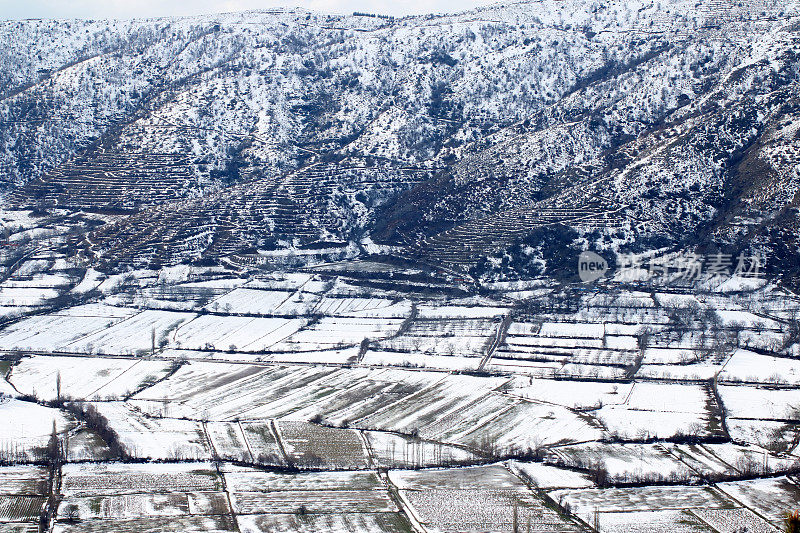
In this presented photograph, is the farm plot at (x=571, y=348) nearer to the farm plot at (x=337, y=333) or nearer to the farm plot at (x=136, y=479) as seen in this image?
the farm plot at (x=337, y=333)

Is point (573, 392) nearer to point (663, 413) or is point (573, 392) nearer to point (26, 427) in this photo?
point (663, 413)

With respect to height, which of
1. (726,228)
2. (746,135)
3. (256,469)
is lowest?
(256,469)

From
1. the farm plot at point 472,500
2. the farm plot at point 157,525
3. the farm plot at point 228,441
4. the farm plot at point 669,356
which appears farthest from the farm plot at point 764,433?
the farm plot at point 157,525

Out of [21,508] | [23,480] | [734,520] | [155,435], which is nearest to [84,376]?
[155,435]

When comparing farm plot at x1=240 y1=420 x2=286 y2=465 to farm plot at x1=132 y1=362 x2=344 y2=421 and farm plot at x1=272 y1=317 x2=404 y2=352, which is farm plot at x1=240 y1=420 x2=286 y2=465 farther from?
farm plot at x1=272 y1=317 x2=404 y2=352

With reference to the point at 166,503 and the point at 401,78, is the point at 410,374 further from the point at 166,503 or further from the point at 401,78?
the point at 401,78

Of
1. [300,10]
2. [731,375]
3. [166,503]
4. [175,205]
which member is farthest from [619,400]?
[300,10]
